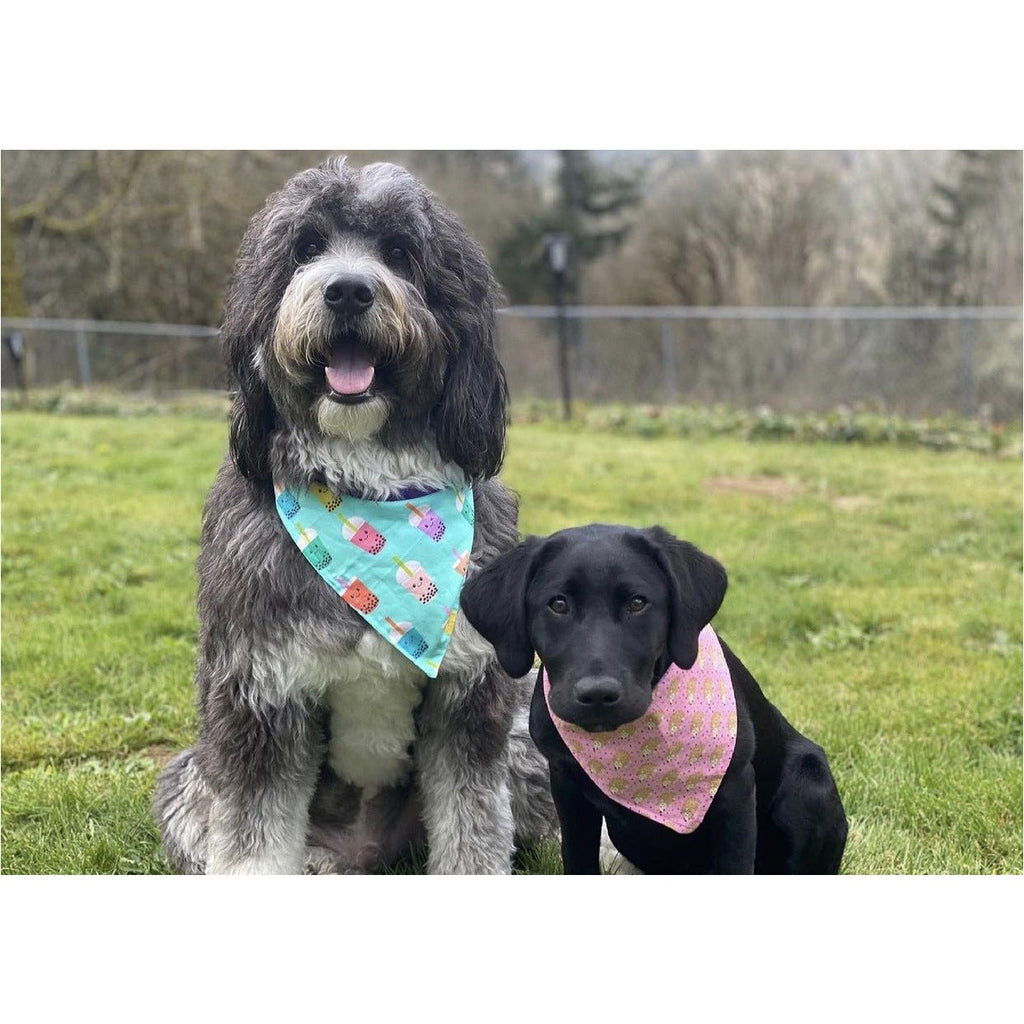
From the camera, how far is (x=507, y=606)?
270 centimetres

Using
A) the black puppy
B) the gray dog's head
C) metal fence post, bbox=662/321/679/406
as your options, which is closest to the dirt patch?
metal fence post, bbox=662/321/679/406

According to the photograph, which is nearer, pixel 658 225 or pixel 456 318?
pixel 456 318

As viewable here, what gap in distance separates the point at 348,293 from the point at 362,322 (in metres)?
0.08

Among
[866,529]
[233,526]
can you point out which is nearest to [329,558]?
[233,526]

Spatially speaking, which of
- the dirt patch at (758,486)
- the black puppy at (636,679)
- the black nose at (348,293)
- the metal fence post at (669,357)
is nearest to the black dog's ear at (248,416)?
the black nose at (348,293)

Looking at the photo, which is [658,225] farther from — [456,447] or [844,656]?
[456,447]

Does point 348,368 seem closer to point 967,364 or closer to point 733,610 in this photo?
point 733,610

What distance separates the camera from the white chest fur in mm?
2869

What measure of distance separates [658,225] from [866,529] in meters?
9.42

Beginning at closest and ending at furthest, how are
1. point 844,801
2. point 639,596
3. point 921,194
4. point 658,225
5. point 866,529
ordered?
point 639,596 < point 844,801 < point 866,529 < point 921,194 < point 658,225

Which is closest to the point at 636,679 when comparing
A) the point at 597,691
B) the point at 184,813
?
the point at 597,691

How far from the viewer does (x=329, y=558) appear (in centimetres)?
289

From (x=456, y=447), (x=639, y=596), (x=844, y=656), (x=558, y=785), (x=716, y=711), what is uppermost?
(x=456, y=447)

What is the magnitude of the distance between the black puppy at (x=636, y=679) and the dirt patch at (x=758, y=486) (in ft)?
18.8
